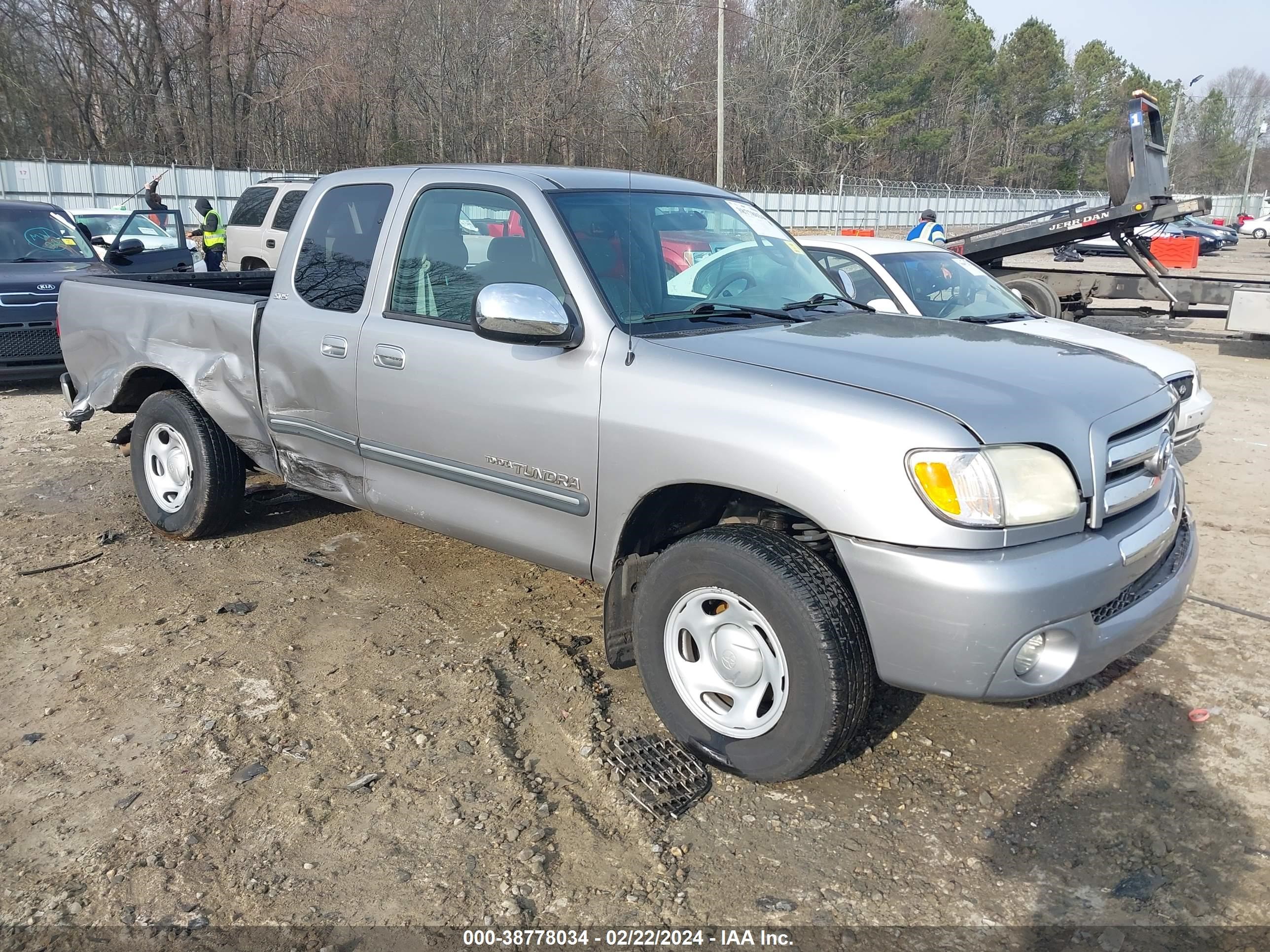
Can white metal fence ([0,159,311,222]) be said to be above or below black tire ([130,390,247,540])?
above

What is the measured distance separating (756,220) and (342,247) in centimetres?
190

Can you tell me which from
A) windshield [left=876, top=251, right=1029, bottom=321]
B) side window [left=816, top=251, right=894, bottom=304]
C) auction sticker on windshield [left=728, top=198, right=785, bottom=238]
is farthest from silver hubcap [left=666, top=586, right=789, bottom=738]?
windshield [left=876, top=251, right=1029, bottom=321]

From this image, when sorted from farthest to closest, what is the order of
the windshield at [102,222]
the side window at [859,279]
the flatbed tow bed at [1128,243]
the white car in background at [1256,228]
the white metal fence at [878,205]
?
the white car in background at [1256,228] < the white metal fence at [878,205] < the windshield at [102,222] < the flatbed tow bed at [1128,243] < the side window at [859,279]

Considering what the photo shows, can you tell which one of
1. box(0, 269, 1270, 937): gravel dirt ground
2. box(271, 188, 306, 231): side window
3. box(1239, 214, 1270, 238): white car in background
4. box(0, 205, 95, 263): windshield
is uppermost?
box(1239, 214, 1270, 238): white car in background

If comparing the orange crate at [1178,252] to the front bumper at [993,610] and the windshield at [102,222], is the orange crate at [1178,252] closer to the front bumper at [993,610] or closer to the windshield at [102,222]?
the windshield at [102,222]

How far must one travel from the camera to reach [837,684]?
9.33 ft

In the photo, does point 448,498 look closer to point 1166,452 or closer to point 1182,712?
point 1166,452

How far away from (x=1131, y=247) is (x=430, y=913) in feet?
43.2

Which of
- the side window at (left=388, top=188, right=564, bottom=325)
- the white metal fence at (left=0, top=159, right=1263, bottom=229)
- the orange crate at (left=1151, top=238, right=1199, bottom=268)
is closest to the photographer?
the side window at (left=388, top=188, right=564, bottom=325)

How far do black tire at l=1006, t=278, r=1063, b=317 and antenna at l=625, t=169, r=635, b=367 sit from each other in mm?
8992

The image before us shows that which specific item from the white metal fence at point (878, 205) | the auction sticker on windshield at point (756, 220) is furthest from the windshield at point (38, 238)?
the white metal fence at point (878, 205)

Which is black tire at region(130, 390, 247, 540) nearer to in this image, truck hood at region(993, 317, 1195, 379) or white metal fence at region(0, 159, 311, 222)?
truck hood at region(993, 317, 1195, 379)

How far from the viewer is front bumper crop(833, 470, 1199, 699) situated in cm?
267

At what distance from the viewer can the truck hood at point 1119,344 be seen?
6.68 meters
